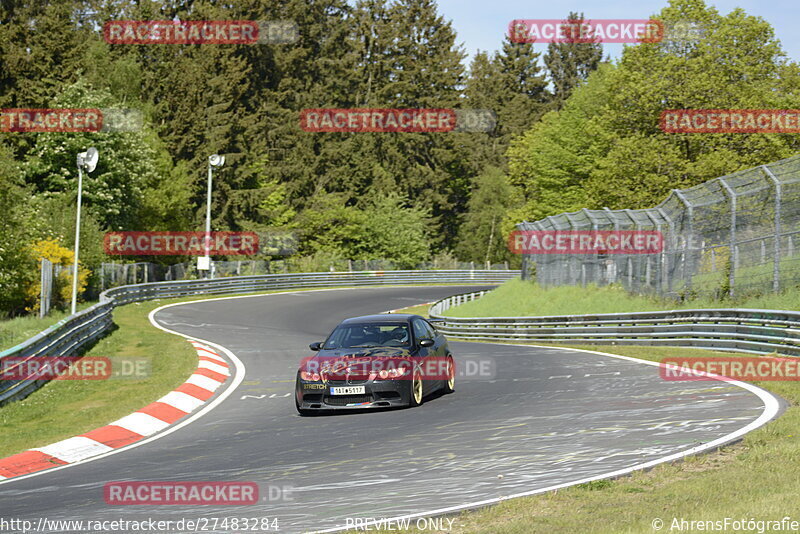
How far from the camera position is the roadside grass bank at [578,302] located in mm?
20953

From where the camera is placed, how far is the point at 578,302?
32812mm

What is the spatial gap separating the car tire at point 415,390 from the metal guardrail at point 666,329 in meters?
7.88

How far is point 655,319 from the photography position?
24031mm

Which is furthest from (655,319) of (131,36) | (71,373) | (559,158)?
(131,36)

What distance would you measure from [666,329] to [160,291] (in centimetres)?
3084

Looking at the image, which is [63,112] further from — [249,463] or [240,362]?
[249,463]

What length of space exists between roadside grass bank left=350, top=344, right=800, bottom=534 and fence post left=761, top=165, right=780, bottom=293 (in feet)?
39.6

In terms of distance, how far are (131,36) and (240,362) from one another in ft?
191

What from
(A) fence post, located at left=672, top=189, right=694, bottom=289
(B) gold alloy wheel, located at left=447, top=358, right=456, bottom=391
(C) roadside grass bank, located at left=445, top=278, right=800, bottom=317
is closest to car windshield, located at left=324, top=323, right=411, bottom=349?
(B) gold alloy wheel, located at left=447, top=358, right=456, bottom=391
